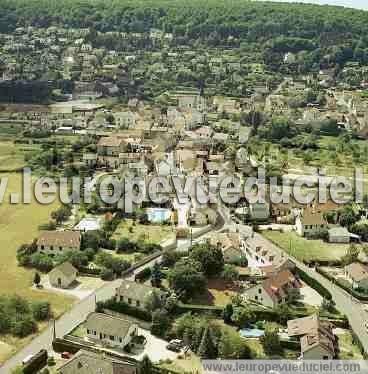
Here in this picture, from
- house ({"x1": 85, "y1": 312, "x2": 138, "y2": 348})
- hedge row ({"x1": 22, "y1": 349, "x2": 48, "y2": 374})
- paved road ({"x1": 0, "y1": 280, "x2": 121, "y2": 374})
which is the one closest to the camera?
hedge row ({"x1": 22, "y1": 349, "x2": 48, "y2": 374})

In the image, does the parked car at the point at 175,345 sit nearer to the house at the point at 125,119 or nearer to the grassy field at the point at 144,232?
the grassy field at the point at 144,232

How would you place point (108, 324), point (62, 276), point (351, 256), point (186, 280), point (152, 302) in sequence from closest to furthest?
point (108, 324)
point (152, 302)
point (186, 280)
point (62, 276)
point (351, 256)

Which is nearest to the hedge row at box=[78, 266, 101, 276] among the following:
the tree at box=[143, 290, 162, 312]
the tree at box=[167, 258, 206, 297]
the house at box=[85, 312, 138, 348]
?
the tree at box=[167, 258, 206, 297]

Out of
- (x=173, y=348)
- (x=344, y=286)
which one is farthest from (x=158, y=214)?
(x=173, y=348)

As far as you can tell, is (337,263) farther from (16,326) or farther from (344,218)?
(16,326)

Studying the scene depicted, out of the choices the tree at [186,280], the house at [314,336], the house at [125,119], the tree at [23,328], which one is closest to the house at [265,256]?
the tree at [186,280]

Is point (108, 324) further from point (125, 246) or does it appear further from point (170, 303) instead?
point (125, 246)

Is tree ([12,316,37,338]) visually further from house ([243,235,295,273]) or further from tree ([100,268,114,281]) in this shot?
house ([243,235,295,273])
